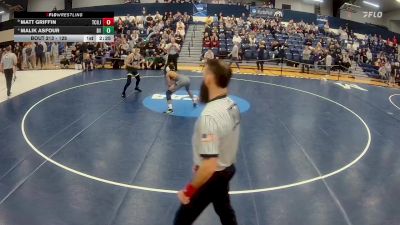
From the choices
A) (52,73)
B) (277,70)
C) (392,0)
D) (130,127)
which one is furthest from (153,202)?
→ (392,0)

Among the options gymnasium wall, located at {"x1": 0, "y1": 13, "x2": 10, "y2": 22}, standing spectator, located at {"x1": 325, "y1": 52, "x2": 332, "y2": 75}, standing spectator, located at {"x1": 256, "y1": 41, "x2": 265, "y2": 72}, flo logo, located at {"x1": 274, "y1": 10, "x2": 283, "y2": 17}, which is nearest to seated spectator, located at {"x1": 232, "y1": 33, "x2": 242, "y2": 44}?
standing spectator, located at {"x1": 256, "y1": 41, "x2": 265, "y2": 72}

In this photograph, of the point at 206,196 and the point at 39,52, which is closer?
the point at 206,196

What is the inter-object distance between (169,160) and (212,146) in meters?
5.02

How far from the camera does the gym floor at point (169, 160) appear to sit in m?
5.98

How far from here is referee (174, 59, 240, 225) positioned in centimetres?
321

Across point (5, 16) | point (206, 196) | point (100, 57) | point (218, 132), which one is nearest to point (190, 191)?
point (206, 196)

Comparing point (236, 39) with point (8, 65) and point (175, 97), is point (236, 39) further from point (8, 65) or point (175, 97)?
point (8, 65)

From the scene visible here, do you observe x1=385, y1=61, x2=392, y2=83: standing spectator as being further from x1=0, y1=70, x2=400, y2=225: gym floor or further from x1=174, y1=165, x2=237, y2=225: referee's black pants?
x1=174, y1=165, x2=237, y2=225: referee's black pants

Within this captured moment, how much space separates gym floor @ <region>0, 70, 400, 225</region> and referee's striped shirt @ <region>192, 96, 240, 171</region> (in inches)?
97.7

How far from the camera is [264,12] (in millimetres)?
30953

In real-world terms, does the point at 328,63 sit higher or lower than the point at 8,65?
higher

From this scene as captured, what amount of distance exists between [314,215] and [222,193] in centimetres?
287

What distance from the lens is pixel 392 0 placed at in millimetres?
33875
